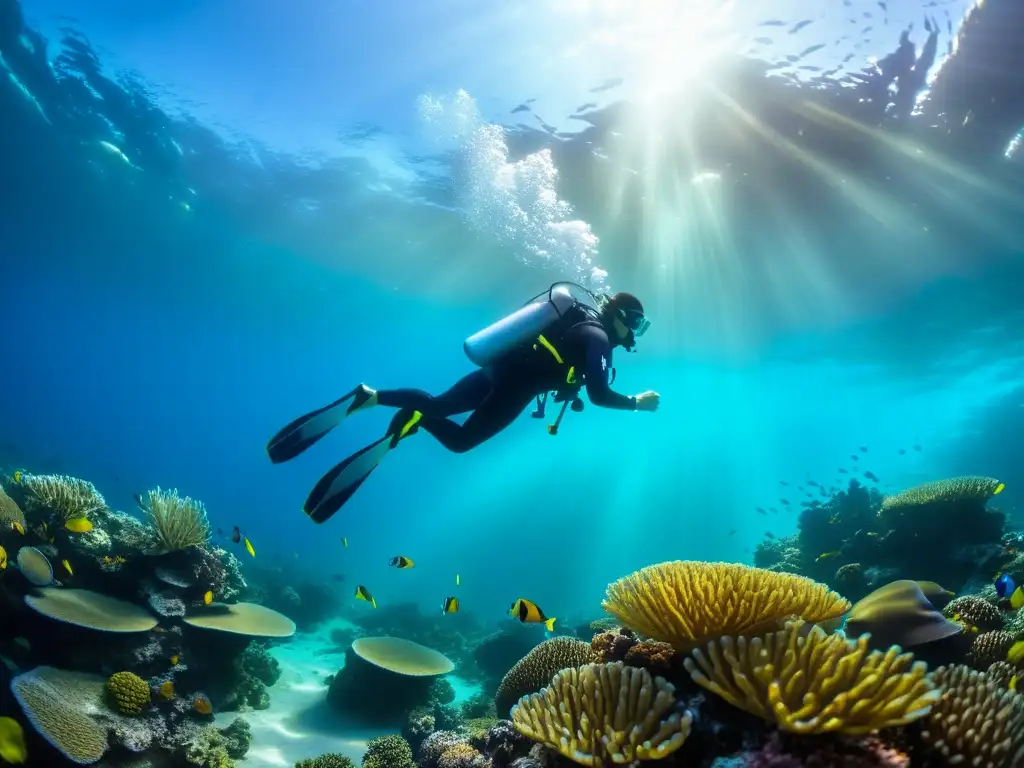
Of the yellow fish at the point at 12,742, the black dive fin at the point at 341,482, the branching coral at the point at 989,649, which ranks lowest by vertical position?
the yellow fish at the point at 12,742

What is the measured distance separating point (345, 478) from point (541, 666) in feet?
9.15

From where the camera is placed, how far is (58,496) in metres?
7.08

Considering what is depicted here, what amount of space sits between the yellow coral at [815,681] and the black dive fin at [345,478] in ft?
12.9

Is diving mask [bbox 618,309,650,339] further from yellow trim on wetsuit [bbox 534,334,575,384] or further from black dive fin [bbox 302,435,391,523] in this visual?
black dive fin [bbox 302,435,391,523]

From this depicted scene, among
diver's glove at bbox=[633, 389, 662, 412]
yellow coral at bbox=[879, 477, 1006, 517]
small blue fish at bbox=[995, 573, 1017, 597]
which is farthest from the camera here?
yellow coral at bbox=[879, 477, 1006, 517]

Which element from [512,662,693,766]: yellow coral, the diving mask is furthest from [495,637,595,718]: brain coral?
the diving mask

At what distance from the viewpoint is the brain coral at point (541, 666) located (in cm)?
491

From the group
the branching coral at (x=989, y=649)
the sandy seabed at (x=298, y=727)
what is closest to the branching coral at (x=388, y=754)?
the sandy seabed at (x=298, y=727)

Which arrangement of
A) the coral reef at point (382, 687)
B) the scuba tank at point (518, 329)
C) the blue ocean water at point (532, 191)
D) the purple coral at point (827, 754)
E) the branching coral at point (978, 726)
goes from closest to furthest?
1. the purple coral at point (827, 754)
2. the branching coral at point (978, 726)
3. the scuba tank at point (518, 329)
4. the coral reef at point (382, 687)
5. the blue ocean water at point (532, 191)

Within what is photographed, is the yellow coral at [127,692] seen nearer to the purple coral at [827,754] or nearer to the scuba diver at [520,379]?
the scuba diver at [520,379]

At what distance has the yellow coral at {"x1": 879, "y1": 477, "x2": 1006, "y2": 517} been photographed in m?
8.86

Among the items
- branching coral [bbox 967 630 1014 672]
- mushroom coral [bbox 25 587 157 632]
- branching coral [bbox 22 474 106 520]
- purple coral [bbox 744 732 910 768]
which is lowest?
purple coral [bbox 744 732 910 768]

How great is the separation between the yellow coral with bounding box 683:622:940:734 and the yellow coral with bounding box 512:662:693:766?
1.00 ft

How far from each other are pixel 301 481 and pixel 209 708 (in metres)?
156
